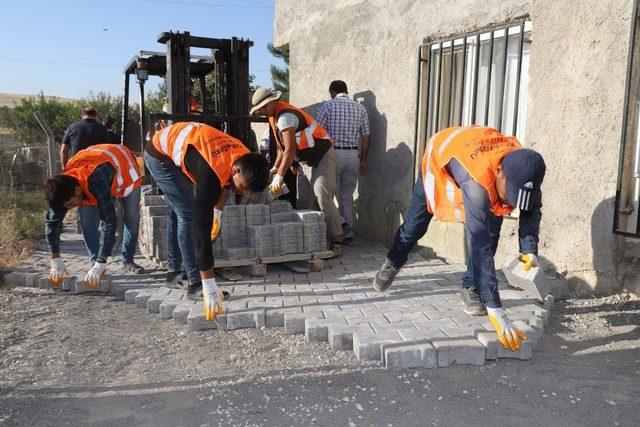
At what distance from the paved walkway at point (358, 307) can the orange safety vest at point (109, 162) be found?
2.67ft

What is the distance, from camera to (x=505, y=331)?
10.2 feet

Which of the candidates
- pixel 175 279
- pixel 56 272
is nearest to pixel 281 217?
pixel 175 279

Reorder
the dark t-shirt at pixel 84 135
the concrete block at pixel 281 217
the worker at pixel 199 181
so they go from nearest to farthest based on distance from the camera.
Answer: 1. the worker at pixel 199 181
2. the concrete block at pixel 281 217
3. the dark t-shirt at pixel 84 135

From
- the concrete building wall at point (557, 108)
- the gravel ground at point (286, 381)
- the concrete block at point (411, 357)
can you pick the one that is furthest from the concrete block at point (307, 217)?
the concrete block at point (411, 357)

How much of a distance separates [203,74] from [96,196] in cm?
266

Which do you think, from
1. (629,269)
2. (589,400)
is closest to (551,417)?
(589,400)

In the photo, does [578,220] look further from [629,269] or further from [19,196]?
[19,196]

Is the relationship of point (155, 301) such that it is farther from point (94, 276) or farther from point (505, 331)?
point (505, 331)

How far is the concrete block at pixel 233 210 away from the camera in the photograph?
4.82 meters

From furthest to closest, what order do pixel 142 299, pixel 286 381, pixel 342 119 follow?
1. pixel 342 119
2. pixel 142 299
3. pixel 286 381

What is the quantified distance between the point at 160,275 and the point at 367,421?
2.95 m

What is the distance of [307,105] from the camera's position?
7.60 metres

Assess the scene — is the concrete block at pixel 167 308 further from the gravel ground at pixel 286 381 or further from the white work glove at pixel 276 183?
the white work glove at pixel 276 183

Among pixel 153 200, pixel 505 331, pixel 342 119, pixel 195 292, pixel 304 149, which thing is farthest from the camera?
pixel 342 119
